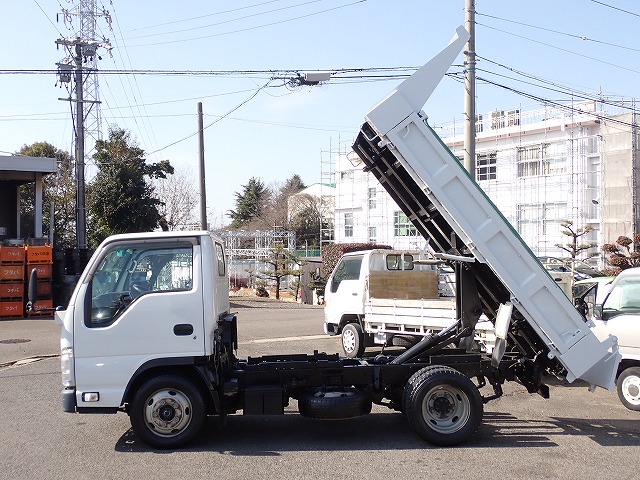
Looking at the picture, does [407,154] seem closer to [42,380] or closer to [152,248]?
[152,248]

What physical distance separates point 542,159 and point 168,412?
99.1 feet

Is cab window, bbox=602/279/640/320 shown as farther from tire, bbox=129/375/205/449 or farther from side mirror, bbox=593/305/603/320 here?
tire, bbox=129/375/205/449

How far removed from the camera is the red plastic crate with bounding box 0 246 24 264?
67.7 feet

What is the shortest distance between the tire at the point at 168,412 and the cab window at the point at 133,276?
0.89 meters

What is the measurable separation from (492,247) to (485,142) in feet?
100

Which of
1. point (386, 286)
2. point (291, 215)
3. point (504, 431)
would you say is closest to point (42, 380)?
point (386, 286)

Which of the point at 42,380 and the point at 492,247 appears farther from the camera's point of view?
the point at 42,380

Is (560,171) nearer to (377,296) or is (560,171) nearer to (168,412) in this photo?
(377,296)

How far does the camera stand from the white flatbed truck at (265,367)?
698 cm

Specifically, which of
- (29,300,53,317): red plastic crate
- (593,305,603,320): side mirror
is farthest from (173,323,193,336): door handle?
(29,300,53,317): red plastic crate

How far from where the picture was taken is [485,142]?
119ft

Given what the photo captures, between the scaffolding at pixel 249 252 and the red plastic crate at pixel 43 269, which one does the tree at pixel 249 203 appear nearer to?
the scaffolding at pixel 249 252

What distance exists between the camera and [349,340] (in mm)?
13586

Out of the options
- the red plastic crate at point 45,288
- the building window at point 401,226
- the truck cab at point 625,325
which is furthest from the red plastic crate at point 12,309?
the building window at point 401,226
